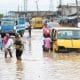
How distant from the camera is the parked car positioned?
92.8 feet

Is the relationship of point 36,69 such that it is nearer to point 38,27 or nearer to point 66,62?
point 66,62

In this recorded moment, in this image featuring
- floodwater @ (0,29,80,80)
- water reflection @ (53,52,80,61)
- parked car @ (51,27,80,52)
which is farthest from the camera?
parked car @ (51,27,80,52)

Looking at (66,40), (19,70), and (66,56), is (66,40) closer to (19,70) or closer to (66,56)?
(66,56)

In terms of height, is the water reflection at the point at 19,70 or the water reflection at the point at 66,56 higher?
the water reflection at the point at 19,70

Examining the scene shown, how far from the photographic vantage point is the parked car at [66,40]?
2830 centimetres

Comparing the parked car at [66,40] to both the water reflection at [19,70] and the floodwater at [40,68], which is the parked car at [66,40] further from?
the water reflection at [19,70]

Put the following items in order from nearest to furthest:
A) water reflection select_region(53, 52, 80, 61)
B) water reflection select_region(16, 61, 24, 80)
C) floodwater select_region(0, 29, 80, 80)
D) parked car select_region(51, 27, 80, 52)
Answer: water reflection select_region(16, 61, 24, 80)
floodwater select_region(0, 29, 80, 80)
water reflection select_region(53, 52, 80, 61)
parked car select_region(51, 27, 80, 52)

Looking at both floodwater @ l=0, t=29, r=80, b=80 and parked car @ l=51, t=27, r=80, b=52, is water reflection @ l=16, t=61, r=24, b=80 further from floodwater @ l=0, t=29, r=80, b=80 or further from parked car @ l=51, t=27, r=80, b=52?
parked car @ l=51, t=27, r=80, b=52

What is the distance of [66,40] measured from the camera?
94.0 feet

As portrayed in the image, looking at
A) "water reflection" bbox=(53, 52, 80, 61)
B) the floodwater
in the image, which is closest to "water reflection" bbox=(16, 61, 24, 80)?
the floodwater

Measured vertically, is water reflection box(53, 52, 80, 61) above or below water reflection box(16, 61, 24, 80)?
below

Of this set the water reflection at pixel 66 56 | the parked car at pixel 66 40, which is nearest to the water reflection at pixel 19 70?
the water reflection at pixel 66 56

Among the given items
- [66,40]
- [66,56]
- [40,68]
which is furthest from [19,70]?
[66,40]

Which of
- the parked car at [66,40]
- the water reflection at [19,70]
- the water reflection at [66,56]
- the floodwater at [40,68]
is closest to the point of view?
the water reflection at [19,70]
